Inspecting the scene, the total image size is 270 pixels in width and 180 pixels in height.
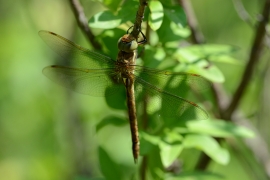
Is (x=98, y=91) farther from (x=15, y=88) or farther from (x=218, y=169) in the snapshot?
(x=218, y=169)

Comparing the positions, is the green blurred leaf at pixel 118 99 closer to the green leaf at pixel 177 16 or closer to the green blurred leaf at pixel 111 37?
the green blurred leaf at pixel 111 37

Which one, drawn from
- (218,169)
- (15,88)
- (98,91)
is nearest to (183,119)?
(98,91)

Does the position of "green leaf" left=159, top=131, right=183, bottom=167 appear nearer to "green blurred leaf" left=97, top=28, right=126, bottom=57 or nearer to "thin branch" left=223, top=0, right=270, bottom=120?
"green blurred leaf" left=97, top=28, right=126, bottom=57

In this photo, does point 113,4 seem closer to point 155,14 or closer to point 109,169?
point 155,14

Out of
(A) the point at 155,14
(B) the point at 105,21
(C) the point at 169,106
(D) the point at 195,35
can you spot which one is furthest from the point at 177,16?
(D) the point at 195,35

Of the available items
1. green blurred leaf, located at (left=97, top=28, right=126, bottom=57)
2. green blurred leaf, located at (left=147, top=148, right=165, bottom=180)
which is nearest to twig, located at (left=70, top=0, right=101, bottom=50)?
green blurred leaf, located at (left=97, top=28, right=126, bottom=57)

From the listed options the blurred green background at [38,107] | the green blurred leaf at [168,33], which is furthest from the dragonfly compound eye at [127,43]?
the blurred green background at [38,107]

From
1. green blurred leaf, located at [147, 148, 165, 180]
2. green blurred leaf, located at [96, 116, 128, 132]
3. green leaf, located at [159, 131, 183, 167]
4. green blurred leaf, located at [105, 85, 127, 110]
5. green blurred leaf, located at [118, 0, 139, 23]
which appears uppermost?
green blurred leaf, located at [118, 0, 139, 23]
